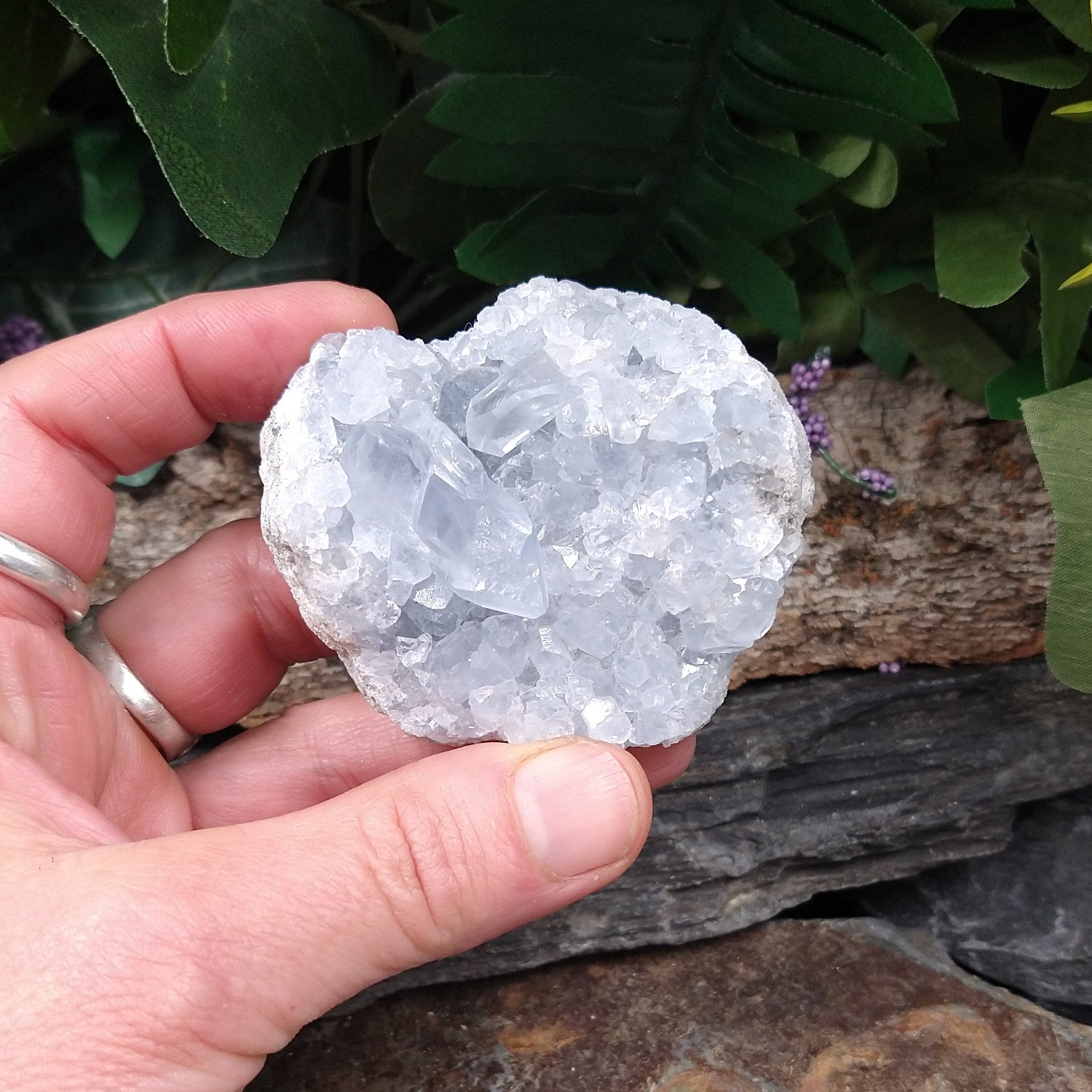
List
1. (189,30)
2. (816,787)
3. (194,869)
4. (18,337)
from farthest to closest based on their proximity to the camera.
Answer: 1. (816,787)
2. (18,337)
3. (189,30)
4. (194,869)

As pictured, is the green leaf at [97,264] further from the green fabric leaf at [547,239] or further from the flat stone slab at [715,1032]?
the flat stone slab at [715,1032]

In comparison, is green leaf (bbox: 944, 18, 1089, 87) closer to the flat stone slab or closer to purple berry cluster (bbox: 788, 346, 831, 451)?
purple berry cluster (bbox: 788, 346, 831, 451)

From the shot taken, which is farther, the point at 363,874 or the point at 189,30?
the point at 189,30

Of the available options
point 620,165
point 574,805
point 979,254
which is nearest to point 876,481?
point 979,254

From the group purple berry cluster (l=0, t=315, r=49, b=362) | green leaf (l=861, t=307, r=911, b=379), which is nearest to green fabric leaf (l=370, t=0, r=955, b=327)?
green leaf (l=861, t=307, r=911, b=379)

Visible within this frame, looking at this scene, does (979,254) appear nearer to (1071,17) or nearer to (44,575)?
(1071,17)
